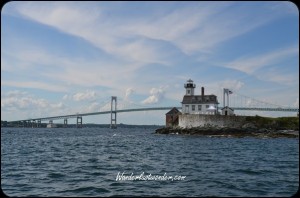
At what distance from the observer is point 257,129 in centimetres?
5966

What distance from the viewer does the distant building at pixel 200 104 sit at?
2756 inches

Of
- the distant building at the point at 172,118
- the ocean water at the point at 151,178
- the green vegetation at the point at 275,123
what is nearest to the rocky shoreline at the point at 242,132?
the green vegetation at the point at 275,123

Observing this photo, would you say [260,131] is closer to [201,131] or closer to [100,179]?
[201,131]

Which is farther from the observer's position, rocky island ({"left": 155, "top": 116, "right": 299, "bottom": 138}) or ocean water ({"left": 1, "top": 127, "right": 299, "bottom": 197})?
rocky island ({"left": 155, "top": 116, "right": 299, "bottom": 138})

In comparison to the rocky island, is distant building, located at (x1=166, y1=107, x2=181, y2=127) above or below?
above

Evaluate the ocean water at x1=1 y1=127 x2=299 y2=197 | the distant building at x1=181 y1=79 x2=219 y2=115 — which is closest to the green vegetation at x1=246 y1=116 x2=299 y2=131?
the distant building at x1=181 y1=79 x2=219 y2=115

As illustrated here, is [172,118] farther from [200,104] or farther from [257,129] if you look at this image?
[257,129]

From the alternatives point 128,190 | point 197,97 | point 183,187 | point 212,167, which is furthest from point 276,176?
point 197,97

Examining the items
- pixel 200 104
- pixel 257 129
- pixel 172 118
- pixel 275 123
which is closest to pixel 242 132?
pixel 257 129

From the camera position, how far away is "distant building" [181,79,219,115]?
7000 cm

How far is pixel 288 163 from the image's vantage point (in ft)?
74.4

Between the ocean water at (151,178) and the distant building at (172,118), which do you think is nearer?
the ocean water at (151,178)

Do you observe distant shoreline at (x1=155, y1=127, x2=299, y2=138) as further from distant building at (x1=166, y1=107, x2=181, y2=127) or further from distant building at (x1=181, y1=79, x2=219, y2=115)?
distant building at (x1=166, y1=107, x2=181, y2=127)

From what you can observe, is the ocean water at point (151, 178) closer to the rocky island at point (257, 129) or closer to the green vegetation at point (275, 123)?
the rocky island at point (257, 129)
